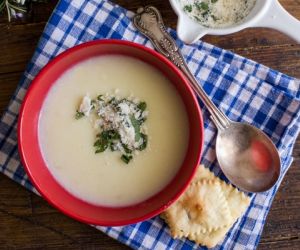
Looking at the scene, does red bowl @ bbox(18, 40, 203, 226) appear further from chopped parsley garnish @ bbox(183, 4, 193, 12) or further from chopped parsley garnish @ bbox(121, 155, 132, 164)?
chopped parsley garnish @ bbox(183, 4, 193, 12)

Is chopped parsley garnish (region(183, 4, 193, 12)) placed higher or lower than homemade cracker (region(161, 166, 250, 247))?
higher

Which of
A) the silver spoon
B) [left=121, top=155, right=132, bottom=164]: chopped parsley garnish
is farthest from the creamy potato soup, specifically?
the silver spoon

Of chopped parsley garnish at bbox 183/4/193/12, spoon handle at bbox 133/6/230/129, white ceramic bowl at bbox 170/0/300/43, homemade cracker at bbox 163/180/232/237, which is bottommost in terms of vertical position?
homemade cracker at bbox 163/180/232/237

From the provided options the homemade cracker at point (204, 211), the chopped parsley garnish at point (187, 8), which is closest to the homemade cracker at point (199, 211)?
the homemade cracker at point (204, 211)

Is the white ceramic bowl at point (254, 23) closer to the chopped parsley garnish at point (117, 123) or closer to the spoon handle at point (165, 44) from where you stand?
the spoon handle at point (165, 44)

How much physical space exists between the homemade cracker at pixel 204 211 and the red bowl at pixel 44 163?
0.10m

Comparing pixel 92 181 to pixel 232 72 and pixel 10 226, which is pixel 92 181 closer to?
pixel 10 226

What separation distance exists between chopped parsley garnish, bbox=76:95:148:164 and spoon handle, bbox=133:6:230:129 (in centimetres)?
20

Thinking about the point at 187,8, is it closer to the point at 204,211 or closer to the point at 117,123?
the point at 117,123

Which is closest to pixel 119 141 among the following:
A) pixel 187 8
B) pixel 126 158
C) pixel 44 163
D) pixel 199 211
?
pixel 126 158

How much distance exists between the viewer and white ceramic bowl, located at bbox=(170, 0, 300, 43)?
1512mm

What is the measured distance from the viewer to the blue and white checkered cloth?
63.6 inches

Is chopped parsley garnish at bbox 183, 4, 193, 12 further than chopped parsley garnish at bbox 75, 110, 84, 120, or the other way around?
chopped parsley garnish at bbox 183, 4, 193, 12

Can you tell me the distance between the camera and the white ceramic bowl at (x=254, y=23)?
59.5 inches
